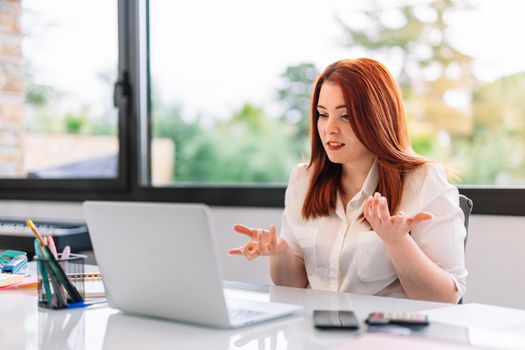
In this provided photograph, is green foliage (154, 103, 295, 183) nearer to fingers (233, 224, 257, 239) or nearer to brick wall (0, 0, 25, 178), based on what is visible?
brick wall (0, 0, 25, 178)

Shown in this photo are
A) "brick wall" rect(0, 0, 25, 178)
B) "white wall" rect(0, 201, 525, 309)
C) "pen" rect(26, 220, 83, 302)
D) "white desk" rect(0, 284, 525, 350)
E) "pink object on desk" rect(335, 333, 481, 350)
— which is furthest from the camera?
"brick wall" rect(0, 0, 25, 178)

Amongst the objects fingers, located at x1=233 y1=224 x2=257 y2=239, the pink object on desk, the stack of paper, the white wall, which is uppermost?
the pink object on desk

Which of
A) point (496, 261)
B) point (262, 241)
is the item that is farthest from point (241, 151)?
point (262, 241)

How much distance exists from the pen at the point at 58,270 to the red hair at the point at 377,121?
755 millimetres

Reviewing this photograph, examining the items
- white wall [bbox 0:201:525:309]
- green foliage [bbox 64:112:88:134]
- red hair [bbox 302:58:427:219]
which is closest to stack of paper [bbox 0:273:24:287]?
red hair [bbox 302:58:427:219]

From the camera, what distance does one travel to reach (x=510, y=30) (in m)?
5.59

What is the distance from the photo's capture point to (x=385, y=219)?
1522mm

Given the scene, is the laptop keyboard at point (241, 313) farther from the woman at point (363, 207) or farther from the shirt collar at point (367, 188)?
the shirt collar at point (367, 188)

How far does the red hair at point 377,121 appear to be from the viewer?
183 cm

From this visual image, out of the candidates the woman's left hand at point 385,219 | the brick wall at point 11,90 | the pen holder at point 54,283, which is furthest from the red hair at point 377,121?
the brick wall at point 11,90

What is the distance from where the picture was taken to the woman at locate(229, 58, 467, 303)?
1688 mm

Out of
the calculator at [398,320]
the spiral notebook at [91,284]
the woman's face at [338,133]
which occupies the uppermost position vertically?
the woman's face at [338,133]

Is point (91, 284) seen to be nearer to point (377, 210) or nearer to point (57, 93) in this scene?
point (377, 210)

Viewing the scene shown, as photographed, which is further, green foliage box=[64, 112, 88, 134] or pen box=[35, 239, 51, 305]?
green foliage box=[64, 112, 88, 134]
